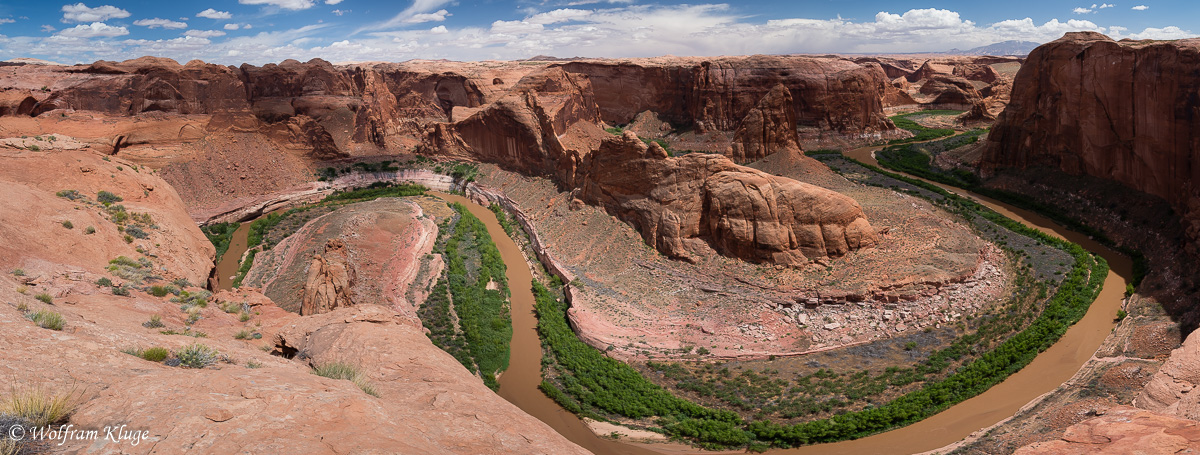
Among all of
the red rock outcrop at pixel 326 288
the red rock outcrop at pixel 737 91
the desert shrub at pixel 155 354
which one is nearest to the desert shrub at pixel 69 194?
the red rock outcrop at pixel 326 288

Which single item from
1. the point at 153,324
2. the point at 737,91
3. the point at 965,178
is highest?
the point at 737,91

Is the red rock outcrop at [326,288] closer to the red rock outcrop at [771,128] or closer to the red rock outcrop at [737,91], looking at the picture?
the red rock outcrop at [771,128]

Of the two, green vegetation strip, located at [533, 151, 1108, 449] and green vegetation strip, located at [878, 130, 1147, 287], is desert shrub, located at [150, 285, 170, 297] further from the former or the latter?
green vegetation strip, located at [878, 130, 1147, 287]

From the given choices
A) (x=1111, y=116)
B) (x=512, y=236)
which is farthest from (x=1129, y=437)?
(x=1111, y=116)

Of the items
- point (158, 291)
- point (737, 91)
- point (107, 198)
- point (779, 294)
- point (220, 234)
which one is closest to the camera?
point (158, 291)

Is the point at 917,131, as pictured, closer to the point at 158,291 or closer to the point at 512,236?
the point at 512,236

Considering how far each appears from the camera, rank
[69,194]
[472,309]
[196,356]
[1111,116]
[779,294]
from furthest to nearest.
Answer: [1111,116]
[472,309]
[779,294]
[69,194]
[196,356]

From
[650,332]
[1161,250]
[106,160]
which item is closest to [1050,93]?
[1161,250]
